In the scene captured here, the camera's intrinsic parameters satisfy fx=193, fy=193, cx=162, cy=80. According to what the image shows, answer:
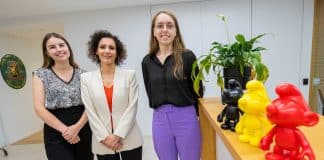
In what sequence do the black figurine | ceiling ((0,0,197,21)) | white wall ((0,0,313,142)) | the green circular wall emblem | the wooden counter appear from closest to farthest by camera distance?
1. the wooden counter
2. the black figurine
3. ceiling ((0,0,197,21))
4. white wall ((0,0,313,142))
5. the green circular wall emblem

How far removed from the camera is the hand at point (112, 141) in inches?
50.9

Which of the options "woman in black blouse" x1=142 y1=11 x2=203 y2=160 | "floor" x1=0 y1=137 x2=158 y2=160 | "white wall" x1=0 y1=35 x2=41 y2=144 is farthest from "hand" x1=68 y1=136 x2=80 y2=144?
"white wall" x1=0 y1=35 x2=41 y2=144

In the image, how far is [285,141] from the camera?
46 centimetres

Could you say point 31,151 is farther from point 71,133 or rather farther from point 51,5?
point 71,133

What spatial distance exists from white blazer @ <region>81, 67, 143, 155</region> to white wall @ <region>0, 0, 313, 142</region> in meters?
1.67

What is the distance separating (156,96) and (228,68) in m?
0.54

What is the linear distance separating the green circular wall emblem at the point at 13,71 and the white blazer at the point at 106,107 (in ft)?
10.2

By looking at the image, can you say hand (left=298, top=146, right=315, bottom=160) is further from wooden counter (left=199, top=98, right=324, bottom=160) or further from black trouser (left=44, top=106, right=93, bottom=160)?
black trouser (left=44, top=106, right=93, bottom=160)

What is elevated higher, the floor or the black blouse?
the black blouse

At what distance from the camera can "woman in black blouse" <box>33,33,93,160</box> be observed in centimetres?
134

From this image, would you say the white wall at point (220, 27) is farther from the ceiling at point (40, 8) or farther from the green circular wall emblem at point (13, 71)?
the green circular wall emblem at point (13, 71)

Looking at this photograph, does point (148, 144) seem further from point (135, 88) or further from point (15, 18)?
point (15, 18)

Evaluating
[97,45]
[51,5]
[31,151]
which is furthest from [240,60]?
[31,151]

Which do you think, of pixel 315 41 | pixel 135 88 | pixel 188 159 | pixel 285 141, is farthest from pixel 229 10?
pixel 285 141
